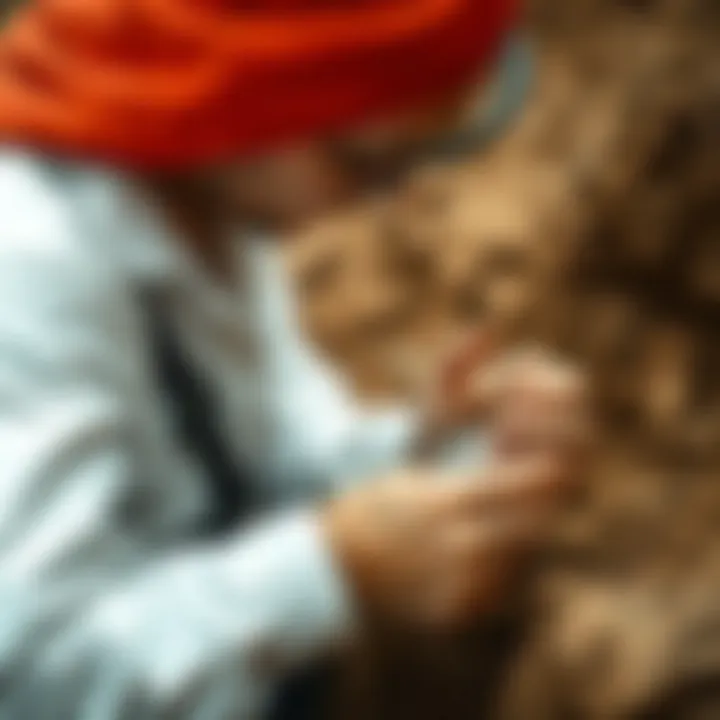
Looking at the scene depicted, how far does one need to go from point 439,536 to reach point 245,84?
8.3 inches

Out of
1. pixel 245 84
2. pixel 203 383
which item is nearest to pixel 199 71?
pixel 245 84

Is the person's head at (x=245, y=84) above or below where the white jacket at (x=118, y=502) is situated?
above

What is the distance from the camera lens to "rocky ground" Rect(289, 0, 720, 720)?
2.00ft

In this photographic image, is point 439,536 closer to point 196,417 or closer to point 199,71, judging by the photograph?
point 196,417

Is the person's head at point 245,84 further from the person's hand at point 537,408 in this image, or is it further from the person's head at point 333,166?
the person's hand at point 537,408

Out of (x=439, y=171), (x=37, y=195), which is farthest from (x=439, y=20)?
(x=37, y=195)

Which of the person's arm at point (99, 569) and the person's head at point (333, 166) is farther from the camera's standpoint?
the person's head at point (333, 166)

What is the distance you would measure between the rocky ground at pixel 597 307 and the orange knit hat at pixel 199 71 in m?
0.07

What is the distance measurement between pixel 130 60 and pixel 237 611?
0.79 ft

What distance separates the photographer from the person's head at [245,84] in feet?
1.98

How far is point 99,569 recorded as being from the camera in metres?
0.54

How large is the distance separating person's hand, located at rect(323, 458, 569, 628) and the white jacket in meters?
0.02

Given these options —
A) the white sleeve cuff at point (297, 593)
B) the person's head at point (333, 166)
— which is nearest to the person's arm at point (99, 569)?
the white sleeve cuff at point (297, 593)

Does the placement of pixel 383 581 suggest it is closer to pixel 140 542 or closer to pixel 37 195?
pixel 140 542
